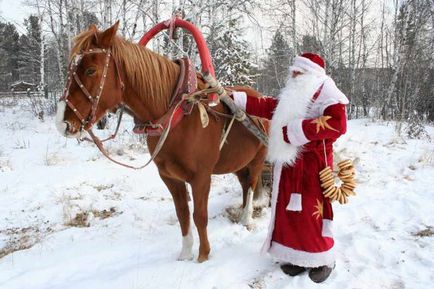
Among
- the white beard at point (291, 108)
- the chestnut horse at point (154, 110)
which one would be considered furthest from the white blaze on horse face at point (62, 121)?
the white beard at point (291, 108)

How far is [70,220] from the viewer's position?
158 inches

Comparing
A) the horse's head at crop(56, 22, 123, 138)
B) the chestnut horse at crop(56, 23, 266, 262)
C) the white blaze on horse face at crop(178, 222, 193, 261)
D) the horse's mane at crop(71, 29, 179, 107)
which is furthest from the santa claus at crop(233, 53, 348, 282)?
the horse's head at crop(56, 22, 123, 138)

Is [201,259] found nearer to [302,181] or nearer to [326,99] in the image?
[302,181]

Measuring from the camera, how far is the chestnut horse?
2.10 meters

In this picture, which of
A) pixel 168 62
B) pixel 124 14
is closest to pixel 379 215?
pixel 168 62

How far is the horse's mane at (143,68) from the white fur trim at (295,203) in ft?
3.88

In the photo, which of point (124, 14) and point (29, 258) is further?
point (124, 14)

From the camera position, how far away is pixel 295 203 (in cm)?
257

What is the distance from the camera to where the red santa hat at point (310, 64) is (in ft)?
8.26

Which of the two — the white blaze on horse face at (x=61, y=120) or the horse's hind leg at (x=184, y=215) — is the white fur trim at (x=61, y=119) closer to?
the white blaze on horse face at (x=61, y=120)

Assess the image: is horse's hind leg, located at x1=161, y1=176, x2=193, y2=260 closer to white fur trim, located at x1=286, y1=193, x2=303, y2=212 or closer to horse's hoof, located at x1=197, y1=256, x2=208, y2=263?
horse's hoof, located at x1=197, y1=256, x2=208, y2=263

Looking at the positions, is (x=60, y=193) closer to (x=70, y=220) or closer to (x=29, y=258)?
(x=70, y=220)

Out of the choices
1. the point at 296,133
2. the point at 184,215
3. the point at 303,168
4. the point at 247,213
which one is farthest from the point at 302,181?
the point at 247,213

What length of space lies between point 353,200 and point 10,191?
477cm
